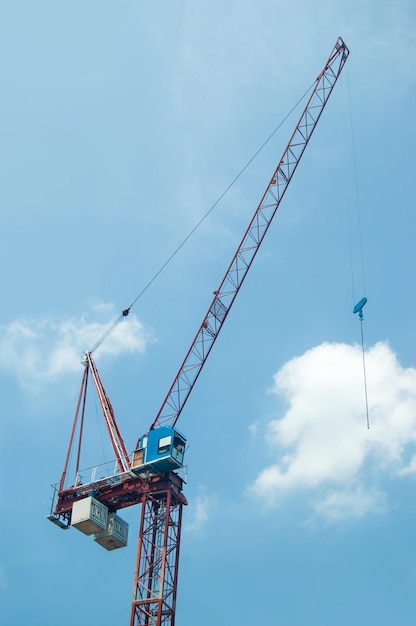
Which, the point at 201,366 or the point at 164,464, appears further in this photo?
the point at 201,366

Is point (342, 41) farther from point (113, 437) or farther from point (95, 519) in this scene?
point (95, 519)

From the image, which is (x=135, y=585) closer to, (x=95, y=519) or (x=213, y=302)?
(x=95, y=519)

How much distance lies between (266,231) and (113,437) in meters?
35.2

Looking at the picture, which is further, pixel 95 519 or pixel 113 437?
pixel 113 437

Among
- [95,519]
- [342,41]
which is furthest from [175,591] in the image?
[342,41]

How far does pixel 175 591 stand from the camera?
96.6 metres

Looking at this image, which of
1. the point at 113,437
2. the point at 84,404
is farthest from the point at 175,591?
the point at 84,404

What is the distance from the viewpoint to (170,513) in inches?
3952

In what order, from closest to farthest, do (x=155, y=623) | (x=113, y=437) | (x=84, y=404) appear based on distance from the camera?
1. (x=155, y=623)
2. (x=113, y=437)
3. (x=84, y=404)

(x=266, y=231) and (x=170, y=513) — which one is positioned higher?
(x=266, y=231)

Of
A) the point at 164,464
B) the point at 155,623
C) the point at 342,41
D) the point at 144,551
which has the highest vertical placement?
the point at 342,41

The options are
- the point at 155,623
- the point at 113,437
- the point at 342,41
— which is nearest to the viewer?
the point at 155,623

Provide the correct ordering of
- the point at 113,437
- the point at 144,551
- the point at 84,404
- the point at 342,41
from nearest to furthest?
the point at 144,551, the point at 113,437, the point at 84,404, the point at 342,41

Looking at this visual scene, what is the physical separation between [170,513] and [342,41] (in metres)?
74.0
